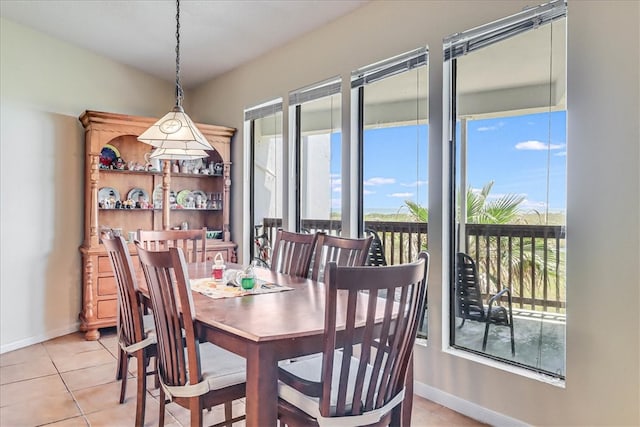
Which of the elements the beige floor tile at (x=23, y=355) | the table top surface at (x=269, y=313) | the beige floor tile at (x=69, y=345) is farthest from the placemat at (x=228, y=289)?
the beige floor tile at (x=23, y=355)

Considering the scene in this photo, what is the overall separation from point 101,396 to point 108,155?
8.27ft

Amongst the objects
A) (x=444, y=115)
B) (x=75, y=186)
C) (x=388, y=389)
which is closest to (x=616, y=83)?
(x=444, y=115)

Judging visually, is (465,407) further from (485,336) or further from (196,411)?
(196,411)

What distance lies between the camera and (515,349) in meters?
2.47

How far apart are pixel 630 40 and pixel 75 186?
4.47 m

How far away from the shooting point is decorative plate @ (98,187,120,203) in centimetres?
442

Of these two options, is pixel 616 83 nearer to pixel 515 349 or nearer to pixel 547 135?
pixel 547 135

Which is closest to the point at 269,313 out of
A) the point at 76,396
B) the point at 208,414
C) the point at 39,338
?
the point at 208,414

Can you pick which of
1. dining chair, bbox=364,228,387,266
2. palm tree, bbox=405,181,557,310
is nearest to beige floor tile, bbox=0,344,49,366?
dining chair, bbox=364,228,387,266

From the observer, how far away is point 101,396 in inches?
111

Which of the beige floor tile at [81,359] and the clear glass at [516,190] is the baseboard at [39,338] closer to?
the beige floor tile at [81,359]

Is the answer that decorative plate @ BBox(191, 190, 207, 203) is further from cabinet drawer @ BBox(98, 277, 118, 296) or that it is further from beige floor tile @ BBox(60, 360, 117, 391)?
beige floor tile @ BBox(60, 360, 117, 391)

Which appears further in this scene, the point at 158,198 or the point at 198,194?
the point at 198,194

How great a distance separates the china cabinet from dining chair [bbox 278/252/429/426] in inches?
118
